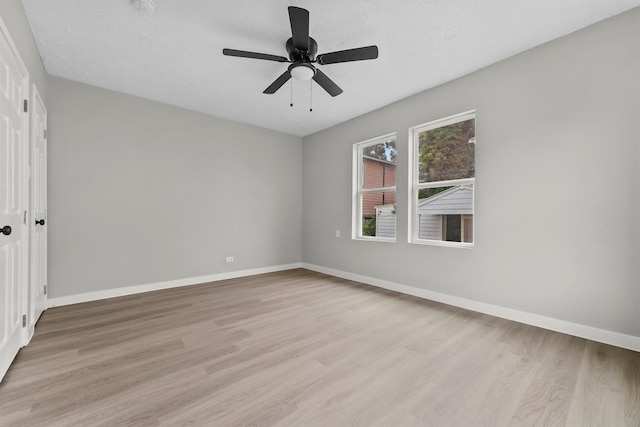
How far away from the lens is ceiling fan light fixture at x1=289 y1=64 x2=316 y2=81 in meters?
2.38

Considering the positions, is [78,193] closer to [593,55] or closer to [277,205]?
[277,205]

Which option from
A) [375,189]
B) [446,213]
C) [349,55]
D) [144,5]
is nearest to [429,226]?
[446,213]

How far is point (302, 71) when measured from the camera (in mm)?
2426

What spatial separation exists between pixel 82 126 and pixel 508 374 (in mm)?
4961

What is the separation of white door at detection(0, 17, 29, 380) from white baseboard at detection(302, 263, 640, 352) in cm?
374

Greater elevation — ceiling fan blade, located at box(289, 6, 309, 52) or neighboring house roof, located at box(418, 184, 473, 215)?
ceiling fan blade, located at box(289, 6, 309, 52)

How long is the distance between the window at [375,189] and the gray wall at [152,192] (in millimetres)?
1486

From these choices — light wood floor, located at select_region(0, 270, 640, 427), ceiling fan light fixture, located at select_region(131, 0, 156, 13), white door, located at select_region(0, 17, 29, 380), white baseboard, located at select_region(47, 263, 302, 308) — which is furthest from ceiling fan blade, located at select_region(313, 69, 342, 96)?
white baseboard, located at select_region(47, 263, 302, 308)

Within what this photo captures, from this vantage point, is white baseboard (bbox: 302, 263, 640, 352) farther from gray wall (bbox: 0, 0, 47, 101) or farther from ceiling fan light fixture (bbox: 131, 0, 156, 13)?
gray wall (bbox: 0, 0, 47, 101)

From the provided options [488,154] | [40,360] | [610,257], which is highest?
[488,154]

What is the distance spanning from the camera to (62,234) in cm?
323

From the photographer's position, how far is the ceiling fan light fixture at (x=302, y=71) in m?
2.38

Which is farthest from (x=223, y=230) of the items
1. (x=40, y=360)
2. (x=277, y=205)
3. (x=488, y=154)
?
(x=488, y=154)

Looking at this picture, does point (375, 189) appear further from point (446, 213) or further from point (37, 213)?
point (37, 213)
